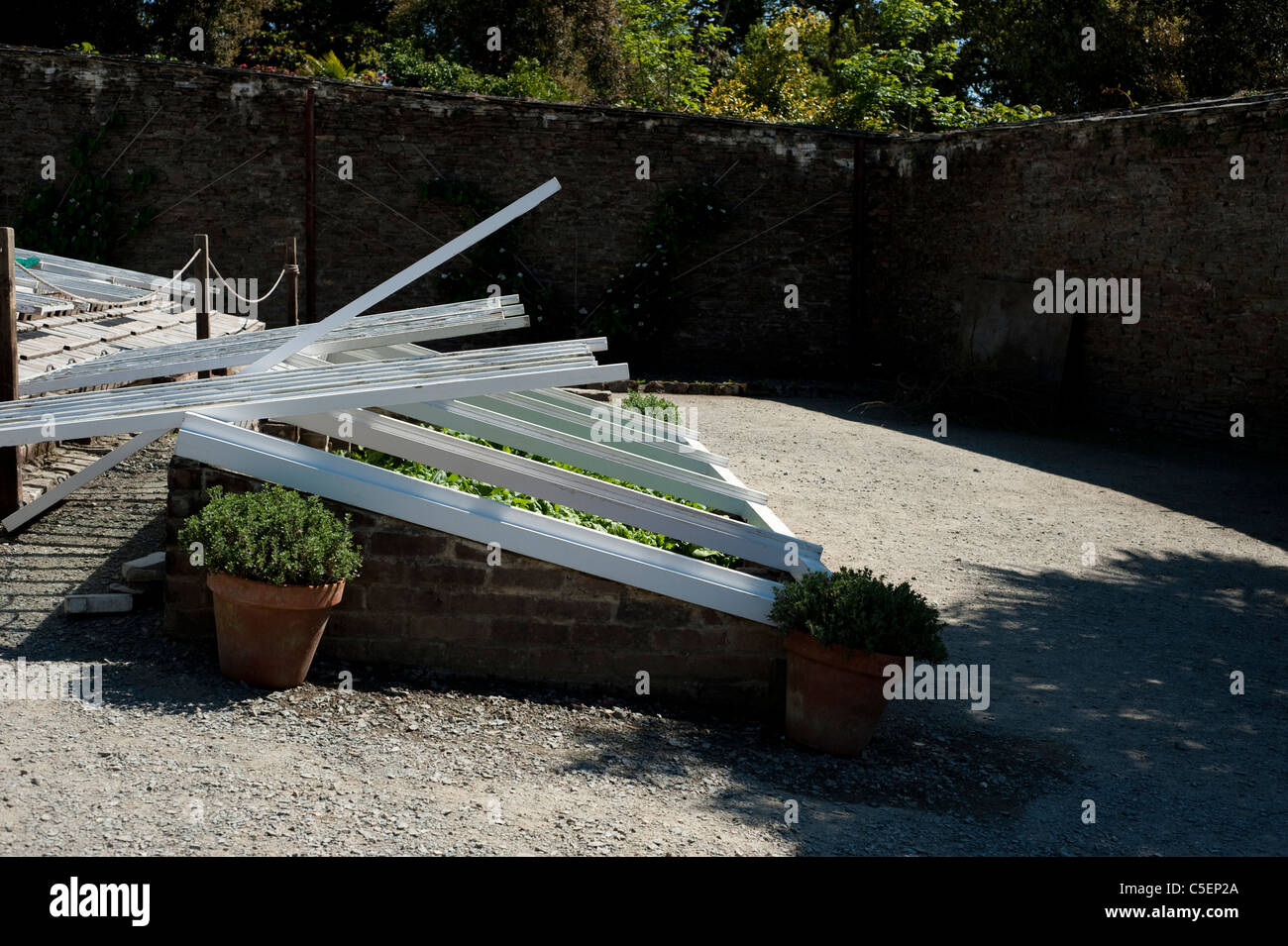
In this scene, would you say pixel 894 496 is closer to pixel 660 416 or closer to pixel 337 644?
pixel 660 416

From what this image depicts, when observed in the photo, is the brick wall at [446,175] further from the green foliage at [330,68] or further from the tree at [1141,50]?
the tree at [1141,50]

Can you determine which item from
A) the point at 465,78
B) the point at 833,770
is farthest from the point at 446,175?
the point at 833,770

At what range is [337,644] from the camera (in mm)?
4609

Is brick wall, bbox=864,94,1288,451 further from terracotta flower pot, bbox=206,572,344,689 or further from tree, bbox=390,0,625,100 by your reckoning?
terracotta flower pot, bbox=206,572,344,689

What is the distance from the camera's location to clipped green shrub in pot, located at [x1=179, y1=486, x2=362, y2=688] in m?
4.12

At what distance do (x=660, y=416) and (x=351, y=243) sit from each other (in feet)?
26.0

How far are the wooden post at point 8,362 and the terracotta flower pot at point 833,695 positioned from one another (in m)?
4.19

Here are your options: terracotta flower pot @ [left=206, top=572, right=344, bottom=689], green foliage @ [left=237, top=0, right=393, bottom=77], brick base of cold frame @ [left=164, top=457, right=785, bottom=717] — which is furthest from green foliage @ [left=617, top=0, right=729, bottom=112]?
terracotta flower pot @ [left=206, top=572, right=344, bottom=689]

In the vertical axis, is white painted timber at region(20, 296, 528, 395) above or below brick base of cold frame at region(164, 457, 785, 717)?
above

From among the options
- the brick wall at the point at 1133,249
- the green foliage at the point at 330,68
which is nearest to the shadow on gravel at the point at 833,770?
the brick wall at the point at 1133,249

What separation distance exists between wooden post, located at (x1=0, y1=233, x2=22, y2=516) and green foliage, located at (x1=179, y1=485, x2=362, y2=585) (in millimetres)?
2383

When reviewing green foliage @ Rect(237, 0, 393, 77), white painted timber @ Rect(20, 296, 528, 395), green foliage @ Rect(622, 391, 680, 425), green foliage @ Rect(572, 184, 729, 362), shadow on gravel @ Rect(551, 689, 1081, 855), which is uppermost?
green foliage @ Rect(237, 0, 393, 77)

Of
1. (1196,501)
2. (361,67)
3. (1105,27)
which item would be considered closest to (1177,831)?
(1196,501)

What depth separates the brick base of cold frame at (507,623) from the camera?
456cm
